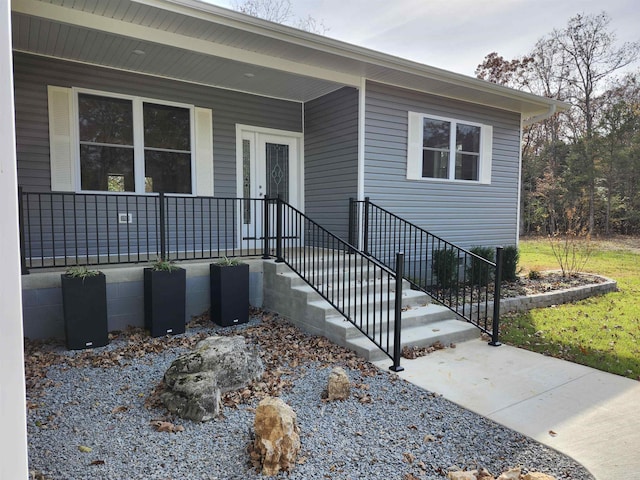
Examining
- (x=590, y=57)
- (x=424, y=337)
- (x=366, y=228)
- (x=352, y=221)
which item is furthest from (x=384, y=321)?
(x=590, y=57)

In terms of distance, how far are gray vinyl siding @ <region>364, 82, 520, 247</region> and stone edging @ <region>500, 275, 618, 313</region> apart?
1.77 meters

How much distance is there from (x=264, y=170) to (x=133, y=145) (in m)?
2.12

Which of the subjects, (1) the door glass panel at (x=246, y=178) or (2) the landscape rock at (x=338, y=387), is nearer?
(2) the landscape rock at (x=338, y=387)

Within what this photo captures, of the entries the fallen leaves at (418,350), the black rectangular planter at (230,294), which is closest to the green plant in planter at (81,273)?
the black rectangular planter at (230,294)

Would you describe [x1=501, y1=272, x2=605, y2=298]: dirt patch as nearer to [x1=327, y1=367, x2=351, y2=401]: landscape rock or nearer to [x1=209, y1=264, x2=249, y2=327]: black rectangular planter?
[x1=209, y1=264, x2=249, y2=327]: black rectangular planter

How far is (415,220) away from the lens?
23.8 feet

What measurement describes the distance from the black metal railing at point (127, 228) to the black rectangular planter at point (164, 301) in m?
0.47

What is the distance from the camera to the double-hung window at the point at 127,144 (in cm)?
551

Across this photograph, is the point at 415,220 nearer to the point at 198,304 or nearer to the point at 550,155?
the point at 198,304

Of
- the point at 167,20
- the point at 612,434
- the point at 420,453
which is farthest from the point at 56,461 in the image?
the point at 167,20

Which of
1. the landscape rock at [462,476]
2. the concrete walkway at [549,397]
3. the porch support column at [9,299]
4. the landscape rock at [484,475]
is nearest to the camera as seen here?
the porch support column at [9,299]

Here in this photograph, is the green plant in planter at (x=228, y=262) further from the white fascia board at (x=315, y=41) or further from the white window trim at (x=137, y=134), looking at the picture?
the white fascia board at (x=315, y=41)

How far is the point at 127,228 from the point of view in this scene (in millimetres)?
5473

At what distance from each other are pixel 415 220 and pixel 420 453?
16.7 ft
